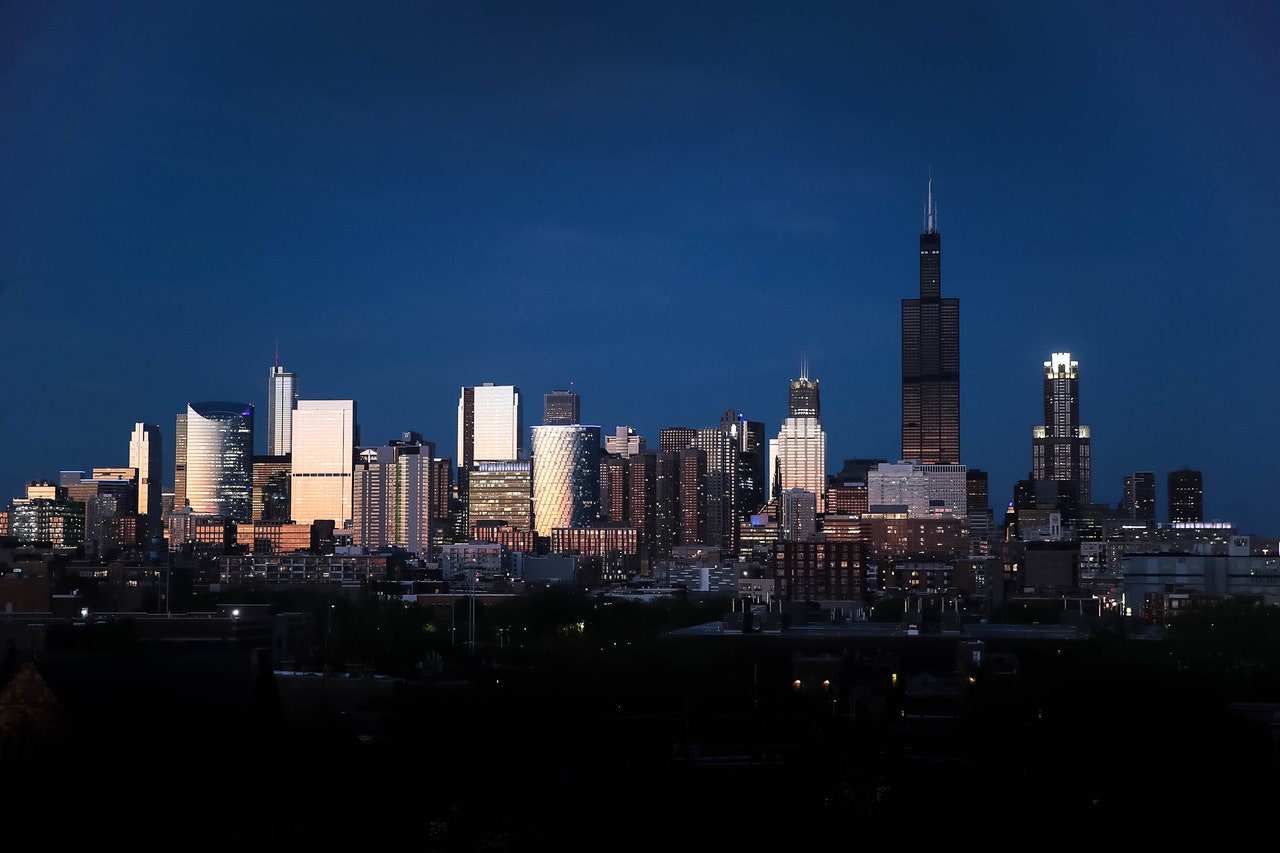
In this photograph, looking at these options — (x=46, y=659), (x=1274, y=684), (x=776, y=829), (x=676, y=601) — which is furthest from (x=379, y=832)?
(x=676, y=601)

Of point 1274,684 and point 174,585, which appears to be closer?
point 1274,684

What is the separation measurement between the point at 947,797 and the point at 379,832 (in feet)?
35.7

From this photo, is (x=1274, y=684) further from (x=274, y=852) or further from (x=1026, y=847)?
(x=274, y=852)

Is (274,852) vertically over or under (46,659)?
under

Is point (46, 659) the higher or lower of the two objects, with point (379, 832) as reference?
higher

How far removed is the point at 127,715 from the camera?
1415 inches

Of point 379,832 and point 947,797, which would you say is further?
point 947,797

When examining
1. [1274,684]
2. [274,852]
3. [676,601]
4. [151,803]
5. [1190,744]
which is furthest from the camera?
[676,601]

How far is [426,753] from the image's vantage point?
3862 centimetres

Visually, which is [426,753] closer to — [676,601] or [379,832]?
[379,832]

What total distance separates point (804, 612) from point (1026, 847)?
70.1m

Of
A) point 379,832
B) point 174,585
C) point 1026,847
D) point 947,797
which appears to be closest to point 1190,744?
point 947,797

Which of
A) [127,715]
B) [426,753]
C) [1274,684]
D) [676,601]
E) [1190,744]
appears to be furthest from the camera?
[676,601]

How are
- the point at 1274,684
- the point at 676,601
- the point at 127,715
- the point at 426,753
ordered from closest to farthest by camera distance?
the point at 127,715 < the point at 426,753 < the point at 1274,684 < the point at 676,601
